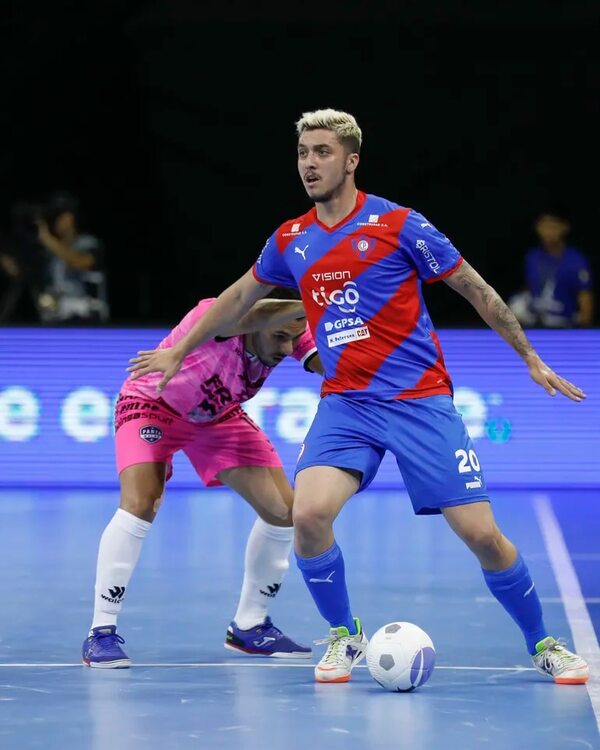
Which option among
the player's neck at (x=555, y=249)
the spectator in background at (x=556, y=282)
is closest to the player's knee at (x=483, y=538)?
the spectator in background at (x=556, y=282)

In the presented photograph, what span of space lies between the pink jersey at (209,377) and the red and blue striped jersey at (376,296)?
0.72 metres

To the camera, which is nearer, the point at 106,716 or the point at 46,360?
the point at 106,716

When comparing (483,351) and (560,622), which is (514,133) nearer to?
(483,351)

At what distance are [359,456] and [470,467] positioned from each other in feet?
1.42

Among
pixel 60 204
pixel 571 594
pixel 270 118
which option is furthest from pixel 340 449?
pixel 270 118

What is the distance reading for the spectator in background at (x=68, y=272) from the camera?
14070 mm

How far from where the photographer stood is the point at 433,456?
19.3ft

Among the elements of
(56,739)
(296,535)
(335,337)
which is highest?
(335,337)

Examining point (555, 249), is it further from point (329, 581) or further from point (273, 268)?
point (329, 581)

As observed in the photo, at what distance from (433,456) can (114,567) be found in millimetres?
1479

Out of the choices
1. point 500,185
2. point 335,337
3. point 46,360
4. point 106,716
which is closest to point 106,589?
point 106,716

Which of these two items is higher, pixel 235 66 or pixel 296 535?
pixel 235 66

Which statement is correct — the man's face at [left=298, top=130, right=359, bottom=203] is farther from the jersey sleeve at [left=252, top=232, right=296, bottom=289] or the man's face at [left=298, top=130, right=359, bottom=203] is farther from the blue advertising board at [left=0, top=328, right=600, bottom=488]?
the blue advertising board at [left=0, top=328, right=600, bottom=488]

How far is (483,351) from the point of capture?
11.8 meters
